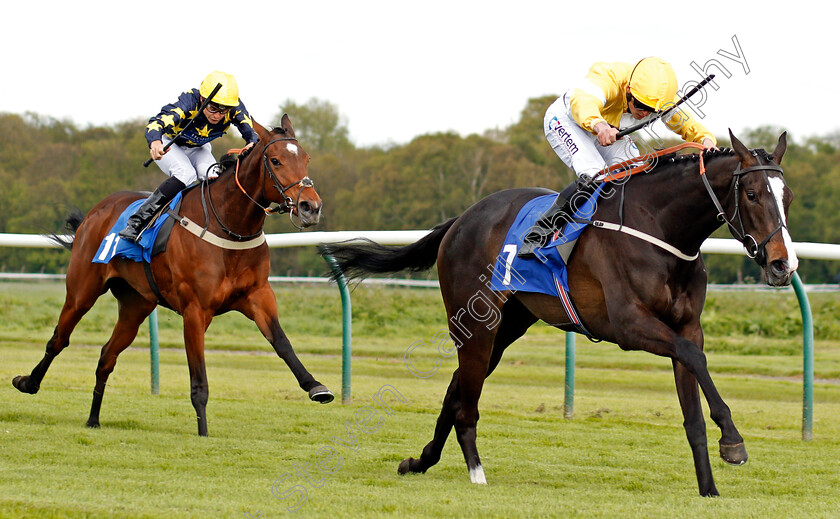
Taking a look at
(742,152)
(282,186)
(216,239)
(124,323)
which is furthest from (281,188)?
(742,152)

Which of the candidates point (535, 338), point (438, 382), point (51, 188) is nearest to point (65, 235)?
point (438, 382)

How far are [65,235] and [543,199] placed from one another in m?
4.25

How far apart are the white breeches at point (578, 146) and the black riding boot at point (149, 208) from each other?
2.62 meters

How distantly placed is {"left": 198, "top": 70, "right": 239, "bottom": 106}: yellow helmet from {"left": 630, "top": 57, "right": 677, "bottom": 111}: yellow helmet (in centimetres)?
272

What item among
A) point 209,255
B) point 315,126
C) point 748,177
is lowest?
point 209,255

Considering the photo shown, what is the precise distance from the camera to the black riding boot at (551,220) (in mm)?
4676

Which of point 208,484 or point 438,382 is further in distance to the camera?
point 438,382

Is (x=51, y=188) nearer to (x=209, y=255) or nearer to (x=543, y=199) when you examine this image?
(x=209, y=255)

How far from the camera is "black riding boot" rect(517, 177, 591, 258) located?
468cm

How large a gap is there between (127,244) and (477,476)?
2922 millimetres

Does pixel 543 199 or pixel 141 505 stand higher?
pixel 543 199

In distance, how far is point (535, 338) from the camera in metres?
13.7

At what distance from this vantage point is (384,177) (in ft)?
97.9

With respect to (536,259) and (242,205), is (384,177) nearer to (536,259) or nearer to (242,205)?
(242,205)
